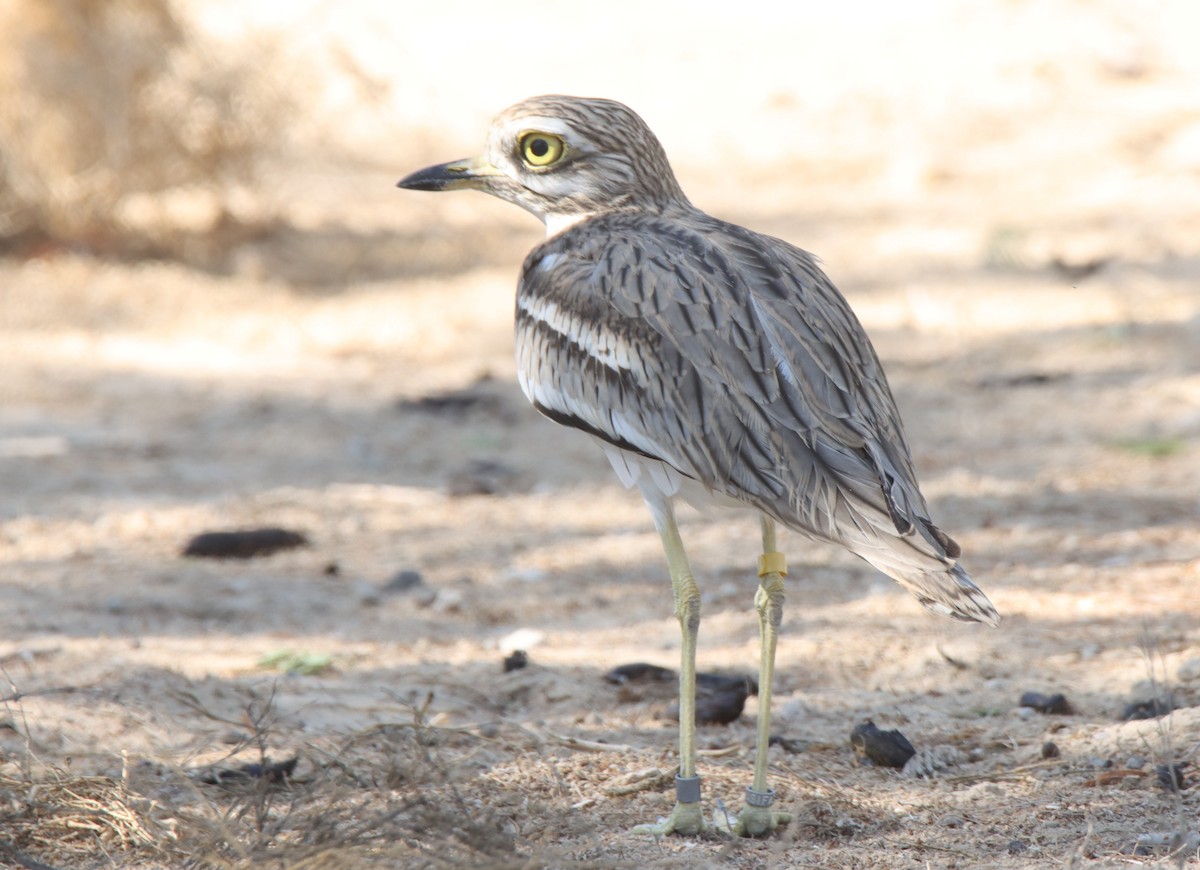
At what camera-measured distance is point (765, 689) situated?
3074 mm

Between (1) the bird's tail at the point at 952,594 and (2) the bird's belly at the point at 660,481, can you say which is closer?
(1) the bird's tail at the point at 952,594

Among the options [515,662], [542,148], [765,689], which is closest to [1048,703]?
[765,689]

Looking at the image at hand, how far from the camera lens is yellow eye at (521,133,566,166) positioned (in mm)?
3617

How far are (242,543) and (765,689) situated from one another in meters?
2.55

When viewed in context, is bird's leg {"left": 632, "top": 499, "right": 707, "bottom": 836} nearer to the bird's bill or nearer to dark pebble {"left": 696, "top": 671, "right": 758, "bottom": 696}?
dark pebble {"left": 696, "top": 671, "right": 758, "bottom": 696}

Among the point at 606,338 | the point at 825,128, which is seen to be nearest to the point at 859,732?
the point at 606,338

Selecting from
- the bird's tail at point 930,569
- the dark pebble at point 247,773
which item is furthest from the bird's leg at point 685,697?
the dark pebble at point 247,773

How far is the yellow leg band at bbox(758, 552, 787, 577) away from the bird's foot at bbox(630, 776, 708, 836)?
47 centimetres

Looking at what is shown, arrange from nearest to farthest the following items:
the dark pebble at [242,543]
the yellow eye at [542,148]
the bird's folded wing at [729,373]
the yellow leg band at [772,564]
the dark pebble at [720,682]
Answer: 1. the bird's folded wing at [729,373]
2. the yellow leg band at [772,564]
3. the yellow eye at [542,148]
4. the dark pebble at [720,682]
5. the dark pebble at [242,543]

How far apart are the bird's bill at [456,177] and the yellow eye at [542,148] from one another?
0.37 ft

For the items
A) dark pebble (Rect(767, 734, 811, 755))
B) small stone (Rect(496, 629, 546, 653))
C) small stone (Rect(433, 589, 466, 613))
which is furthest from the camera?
small stone (Rect(433, 589, 466, 613))

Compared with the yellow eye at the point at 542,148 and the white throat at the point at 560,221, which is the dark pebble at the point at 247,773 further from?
the yellow eye at the point at 542,148

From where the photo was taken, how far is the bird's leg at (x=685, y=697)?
2.98 metres

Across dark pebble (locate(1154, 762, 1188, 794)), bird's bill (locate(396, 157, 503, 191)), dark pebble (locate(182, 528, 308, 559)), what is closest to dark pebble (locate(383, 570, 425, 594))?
dark pebble (locate(182, 528, 308, 559))
